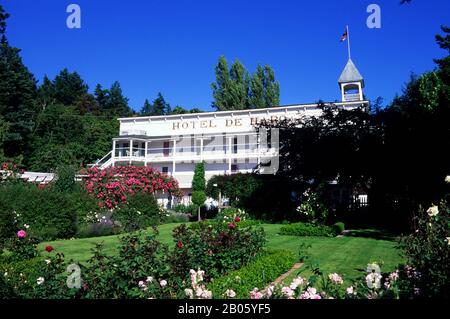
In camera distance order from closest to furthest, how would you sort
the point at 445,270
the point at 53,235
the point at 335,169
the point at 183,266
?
the point at 445,270 → the point at 183,266 → the point at 53,235 → the point at 335,169

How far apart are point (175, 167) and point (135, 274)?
120 ft

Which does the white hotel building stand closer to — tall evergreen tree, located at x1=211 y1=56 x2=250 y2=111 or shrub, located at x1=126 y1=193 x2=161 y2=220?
tall evergreen tree, located at x1=211 y1=56 x2=250 y2=111

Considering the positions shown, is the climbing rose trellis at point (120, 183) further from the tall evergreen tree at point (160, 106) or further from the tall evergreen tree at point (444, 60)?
the tall evergreen tree at point (160, 106)

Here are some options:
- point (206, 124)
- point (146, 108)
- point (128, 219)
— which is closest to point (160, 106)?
point (146, 108)

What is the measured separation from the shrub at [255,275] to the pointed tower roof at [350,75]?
35.9 meters

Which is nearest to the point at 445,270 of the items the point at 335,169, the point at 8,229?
the point at 8,229

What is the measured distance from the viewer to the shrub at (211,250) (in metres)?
6.66

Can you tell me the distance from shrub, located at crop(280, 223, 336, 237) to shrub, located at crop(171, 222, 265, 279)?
865cm

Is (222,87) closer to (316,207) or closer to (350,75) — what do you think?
(350,75)

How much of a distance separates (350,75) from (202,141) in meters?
17.7

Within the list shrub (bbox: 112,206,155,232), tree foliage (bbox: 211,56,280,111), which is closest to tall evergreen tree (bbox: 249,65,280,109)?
tree foliage (bbox: 211,56,280,111)

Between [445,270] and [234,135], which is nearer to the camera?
[445,270]
